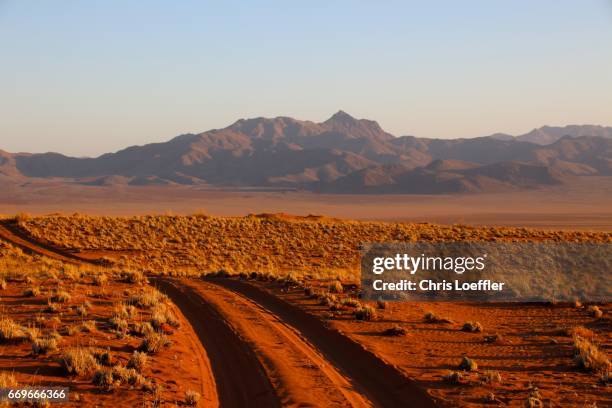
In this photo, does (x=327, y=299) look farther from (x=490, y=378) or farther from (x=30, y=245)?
(x=30, y=245)

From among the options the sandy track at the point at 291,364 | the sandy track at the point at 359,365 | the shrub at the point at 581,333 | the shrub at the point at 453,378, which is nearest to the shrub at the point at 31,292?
the sandy track at the point at 291,364

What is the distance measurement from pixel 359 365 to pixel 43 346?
6.20 meters

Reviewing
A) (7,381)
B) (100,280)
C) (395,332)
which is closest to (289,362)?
(395,332)

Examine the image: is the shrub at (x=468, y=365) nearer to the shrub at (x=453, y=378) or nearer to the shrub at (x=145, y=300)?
the shrub at (x=453, y=378)

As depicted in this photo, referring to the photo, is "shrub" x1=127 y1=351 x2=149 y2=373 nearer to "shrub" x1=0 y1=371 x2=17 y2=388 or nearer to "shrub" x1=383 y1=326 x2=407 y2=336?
"shrub" x1=0 y1=371 x2=17 y2=388

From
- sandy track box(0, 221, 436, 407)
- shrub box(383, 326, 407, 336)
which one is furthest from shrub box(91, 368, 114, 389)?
shrub box(383, 326, 407, 336)

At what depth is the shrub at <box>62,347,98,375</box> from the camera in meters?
10.7

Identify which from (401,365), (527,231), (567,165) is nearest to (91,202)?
(527,231)

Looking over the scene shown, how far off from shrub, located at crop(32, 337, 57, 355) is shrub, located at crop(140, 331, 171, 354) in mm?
1693

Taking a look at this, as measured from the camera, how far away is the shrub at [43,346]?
11805mm

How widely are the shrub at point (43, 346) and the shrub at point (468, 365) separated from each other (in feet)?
26.6

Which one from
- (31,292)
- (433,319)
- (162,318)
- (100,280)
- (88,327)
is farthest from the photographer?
(100,280)

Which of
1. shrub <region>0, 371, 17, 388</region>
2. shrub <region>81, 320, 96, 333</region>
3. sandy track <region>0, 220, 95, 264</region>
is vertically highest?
shrub <region>0, 371, 17, 388</region>

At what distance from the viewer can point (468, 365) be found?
1290 cm
